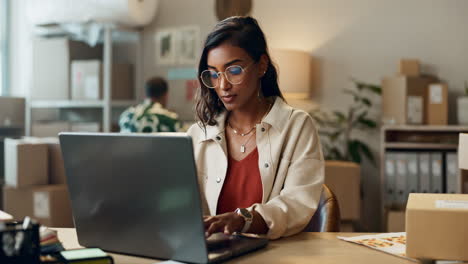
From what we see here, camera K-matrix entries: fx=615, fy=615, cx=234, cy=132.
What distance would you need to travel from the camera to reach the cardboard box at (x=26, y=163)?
3838 millimetres

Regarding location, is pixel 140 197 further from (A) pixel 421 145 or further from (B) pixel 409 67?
(B) pixel 409 67

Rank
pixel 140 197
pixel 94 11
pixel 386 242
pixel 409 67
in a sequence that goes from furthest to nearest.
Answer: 1. pixel 94 11
2. pixel 409 67
3. pixel 386 242
4. pixel 140 197

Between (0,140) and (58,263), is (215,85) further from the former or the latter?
(0,140)

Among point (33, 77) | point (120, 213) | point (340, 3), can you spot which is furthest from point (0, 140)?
point (120, 213)

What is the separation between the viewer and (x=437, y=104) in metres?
3.75

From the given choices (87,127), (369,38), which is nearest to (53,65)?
(87,127)

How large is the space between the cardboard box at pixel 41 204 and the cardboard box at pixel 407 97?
213 centimetres

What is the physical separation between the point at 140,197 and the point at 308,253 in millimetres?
374

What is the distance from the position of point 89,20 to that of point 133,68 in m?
0.57

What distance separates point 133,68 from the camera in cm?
488

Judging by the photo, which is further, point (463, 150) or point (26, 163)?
point (26, 163)

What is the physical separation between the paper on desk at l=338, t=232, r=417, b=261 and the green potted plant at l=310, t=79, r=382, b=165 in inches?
103

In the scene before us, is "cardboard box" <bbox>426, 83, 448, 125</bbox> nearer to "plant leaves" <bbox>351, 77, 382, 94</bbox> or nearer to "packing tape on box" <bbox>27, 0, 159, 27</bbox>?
"plant leaves" <bbox>351, 77, 382, 94</bbox>

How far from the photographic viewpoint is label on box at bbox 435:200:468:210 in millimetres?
1220
